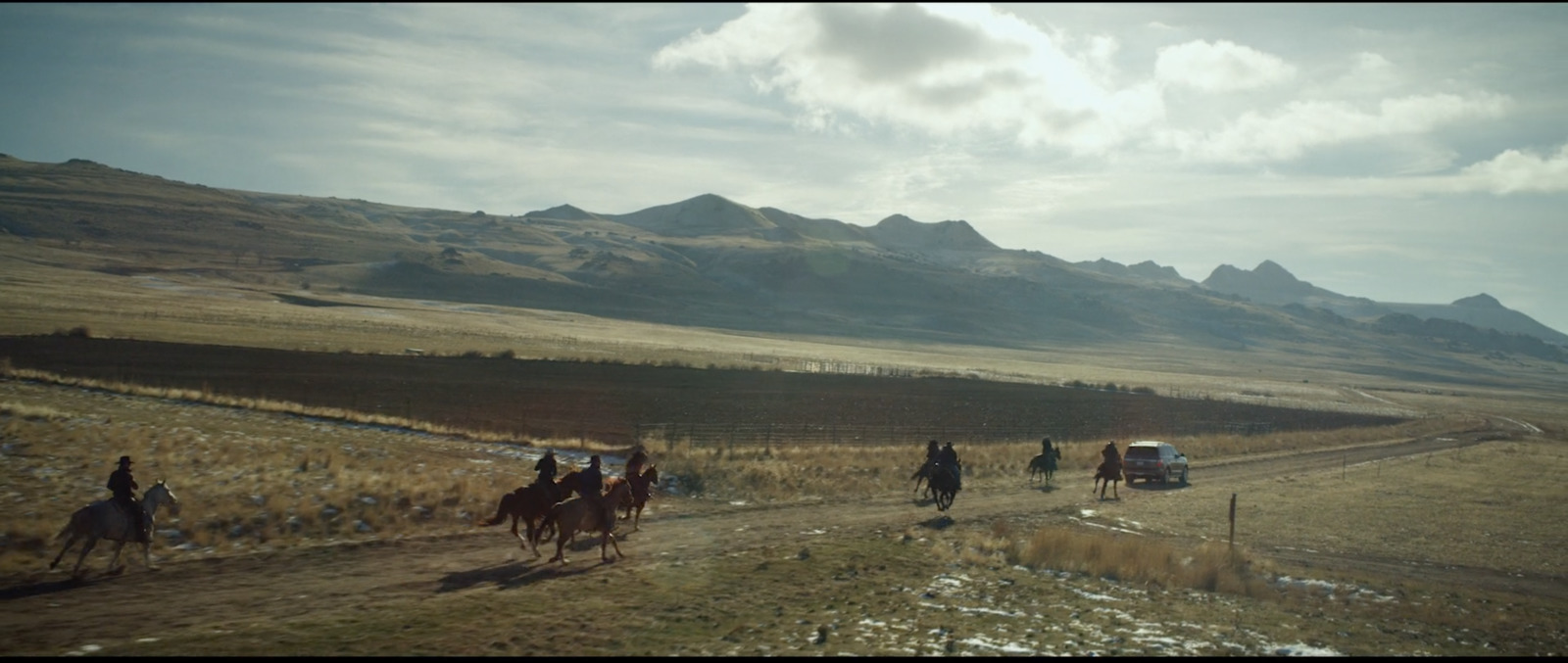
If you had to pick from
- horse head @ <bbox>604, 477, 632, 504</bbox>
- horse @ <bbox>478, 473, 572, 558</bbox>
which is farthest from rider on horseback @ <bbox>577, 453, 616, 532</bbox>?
horse @ <bbox>478, 473, 572, 558</bbox>

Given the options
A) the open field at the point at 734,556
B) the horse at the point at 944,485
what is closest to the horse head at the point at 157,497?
the open field at the point at 734,556

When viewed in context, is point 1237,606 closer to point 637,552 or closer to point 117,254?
point 637,552

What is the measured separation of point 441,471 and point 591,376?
1497 inches

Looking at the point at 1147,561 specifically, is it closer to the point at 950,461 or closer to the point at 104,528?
the point at 950,461

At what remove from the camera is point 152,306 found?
99.8m

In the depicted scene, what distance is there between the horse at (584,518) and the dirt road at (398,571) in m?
0.43

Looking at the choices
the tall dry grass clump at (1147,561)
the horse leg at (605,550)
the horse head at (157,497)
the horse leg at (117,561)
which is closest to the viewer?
the horse leg at (117,561)

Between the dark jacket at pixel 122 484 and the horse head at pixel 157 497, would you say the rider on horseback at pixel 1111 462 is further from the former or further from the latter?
the dark jacket at pixel 122 484

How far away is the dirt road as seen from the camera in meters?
13.0

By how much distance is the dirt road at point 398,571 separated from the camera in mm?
13031

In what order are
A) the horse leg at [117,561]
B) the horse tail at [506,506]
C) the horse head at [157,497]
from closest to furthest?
the horse leg at [117,561]
the horse head at [157,497]
the horse tail at [506,506]

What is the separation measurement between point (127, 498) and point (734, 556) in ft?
33.5

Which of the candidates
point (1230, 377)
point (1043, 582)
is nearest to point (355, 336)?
point (1043, 582)

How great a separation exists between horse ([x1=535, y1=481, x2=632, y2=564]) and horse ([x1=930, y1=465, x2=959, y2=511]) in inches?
421
